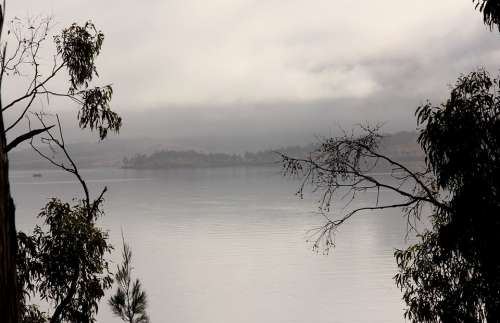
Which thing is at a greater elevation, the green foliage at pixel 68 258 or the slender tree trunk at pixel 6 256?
the slender tree trunk at pixel 6 256

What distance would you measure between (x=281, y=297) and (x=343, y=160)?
35.0m

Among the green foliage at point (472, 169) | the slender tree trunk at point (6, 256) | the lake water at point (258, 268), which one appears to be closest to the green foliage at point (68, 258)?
the green foliage at point (472, 169)

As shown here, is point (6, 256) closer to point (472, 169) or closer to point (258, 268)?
point (472, 169)

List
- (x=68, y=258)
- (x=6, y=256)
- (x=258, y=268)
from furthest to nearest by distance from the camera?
(x=258, y=268)
(x=68, y=258)
(x=6, y=256)

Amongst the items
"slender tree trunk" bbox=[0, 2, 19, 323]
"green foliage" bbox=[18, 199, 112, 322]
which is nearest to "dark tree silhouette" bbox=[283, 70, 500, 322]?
"green foliage" bbox=[18, 199, 112, 322]

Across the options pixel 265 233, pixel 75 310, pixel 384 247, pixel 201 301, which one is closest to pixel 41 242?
pixel 75 310

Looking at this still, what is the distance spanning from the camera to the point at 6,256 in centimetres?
366

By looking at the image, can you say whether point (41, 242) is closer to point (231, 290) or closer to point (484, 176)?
point (484, 176)

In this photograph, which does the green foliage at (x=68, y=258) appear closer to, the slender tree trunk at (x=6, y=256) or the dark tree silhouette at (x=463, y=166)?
the dark tree silhouette at (x=463, y=166)

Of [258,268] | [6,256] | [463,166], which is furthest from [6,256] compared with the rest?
[258,268]

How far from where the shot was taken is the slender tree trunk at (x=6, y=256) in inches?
142

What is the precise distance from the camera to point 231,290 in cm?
4394

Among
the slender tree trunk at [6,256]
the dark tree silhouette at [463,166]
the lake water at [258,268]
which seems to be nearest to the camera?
the slender tree trunk at [6,256]

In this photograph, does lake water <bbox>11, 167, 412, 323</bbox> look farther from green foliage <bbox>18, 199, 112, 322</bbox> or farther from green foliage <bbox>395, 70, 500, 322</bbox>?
green foliage <bbox>395, 70, 500, 322</bbox>
